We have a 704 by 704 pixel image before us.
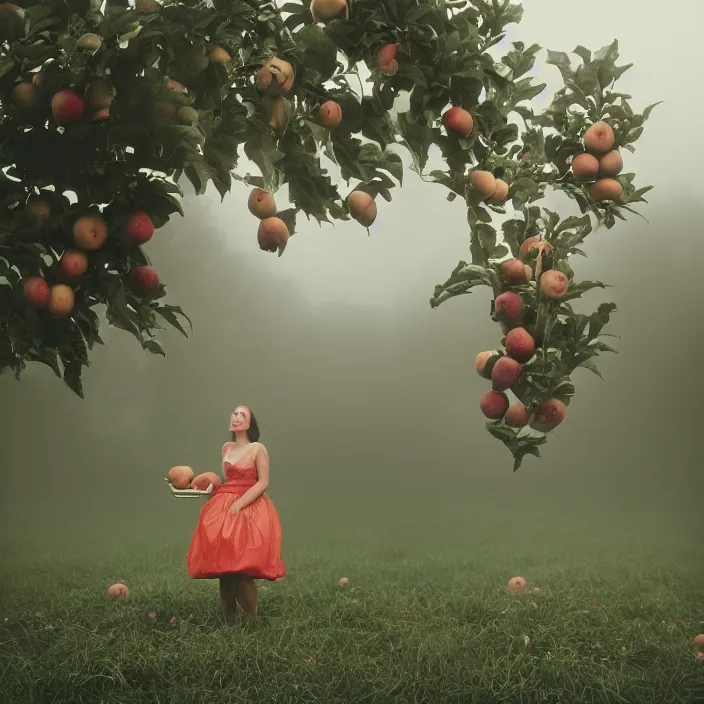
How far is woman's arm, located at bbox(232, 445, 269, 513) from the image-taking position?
103 inches

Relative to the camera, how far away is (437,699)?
2100mm

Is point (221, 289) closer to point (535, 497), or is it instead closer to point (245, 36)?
point (535, 497)

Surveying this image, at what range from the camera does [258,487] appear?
2.62m

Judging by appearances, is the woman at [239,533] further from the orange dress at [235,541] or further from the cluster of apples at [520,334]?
the cluster of apples at [520,334]

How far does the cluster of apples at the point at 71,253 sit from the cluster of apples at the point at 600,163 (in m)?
0.73

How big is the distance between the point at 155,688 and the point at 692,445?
3.07 meters

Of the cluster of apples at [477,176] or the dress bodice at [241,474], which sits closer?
the cluster of apples at [477,176]

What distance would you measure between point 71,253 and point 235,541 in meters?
1.55

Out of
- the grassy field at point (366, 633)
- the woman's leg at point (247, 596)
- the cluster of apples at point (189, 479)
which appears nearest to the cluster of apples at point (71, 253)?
the grassy field at point (366, 633)

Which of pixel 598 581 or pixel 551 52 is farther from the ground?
pixel 551 52

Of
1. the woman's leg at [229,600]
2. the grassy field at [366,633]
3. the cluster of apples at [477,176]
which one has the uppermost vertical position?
the cluster of apples at [477,176]

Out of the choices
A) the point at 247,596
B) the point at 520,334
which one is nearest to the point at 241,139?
the point at 520,334

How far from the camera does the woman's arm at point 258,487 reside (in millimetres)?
2605

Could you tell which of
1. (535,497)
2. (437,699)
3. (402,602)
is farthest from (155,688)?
(535,497)
